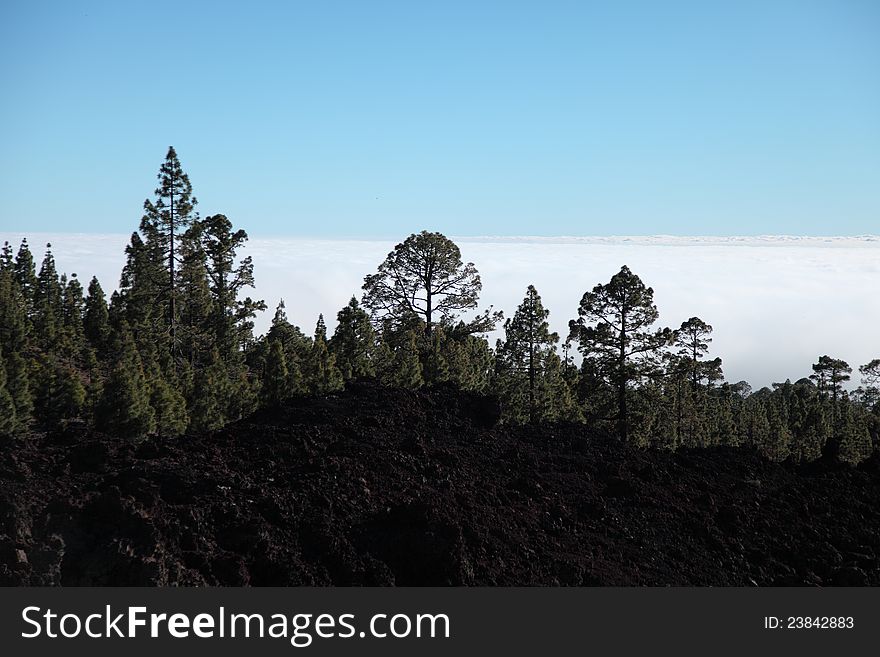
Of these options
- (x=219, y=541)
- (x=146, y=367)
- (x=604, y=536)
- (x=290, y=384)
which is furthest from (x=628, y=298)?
(x=219, y=541)

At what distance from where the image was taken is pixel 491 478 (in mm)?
22703

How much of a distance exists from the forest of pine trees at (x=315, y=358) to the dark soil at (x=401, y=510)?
24.5 feet

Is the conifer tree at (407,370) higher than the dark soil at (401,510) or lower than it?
higher

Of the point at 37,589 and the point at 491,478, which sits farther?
the point at 491,478

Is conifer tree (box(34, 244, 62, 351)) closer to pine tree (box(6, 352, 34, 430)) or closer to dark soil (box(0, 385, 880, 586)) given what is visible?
pine tree (box(6, 352, 34, 430))

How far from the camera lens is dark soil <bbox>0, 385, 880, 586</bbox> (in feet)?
48.7

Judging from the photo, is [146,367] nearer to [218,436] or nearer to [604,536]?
[218,436]

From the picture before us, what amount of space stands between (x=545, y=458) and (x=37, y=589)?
16926 millimetres


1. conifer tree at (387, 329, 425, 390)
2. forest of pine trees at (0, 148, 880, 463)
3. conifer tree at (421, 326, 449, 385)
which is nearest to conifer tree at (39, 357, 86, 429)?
forest of pine trees at (0, 148, 880, 463)

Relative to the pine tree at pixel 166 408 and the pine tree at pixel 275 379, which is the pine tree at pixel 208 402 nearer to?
the pine tree at pixel 166 408

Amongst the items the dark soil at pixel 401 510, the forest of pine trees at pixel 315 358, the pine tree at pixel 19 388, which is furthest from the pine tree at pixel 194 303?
the dark soil at pixel 401 510

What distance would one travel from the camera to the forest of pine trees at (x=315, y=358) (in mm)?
31594

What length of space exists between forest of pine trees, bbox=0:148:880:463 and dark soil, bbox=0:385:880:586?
746 cm

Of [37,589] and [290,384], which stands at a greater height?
[290,384]
